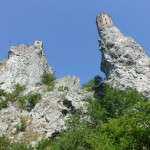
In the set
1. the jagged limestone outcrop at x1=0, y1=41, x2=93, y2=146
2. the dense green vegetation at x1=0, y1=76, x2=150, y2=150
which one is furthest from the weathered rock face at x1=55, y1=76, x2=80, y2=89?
the dense green vegetation at x1=0, y1=76, x2=150, y2=150

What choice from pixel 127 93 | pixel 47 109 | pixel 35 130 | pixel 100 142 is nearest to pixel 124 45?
pixel 127 93

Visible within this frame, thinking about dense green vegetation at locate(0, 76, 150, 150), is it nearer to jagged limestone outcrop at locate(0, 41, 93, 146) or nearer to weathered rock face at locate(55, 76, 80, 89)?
jagged limestone outcrop at locate(0, 41, 93, 146)

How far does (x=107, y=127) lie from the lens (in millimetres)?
20844

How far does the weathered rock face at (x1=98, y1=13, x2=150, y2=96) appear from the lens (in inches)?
1272

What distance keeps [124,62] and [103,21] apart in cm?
1696

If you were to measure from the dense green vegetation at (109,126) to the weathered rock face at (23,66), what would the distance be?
10.5 m

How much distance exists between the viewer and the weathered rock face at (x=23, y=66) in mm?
39844

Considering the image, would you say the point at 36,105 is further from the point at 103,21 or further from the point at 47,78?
the point at 103,21

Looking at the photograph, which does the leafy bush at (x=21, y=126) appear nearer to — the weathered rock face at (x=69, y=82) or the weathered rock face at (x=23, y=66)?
the weathered rock face at (x=23, y=66)

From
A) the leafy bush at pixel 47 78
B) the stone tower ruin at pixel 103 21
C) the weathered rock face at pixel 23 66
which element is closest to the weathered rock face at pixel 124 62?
the stone tower ruin at pixel 103 21

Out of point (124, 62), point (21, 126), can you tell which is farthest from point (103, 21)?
point (21, 126)

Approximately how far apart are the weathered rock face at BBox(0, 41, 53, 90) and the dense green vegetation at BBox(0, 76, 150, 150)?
10.5 metres

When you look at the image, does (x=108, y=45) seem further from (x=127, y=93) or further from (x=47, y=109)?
(x=47, y=109)

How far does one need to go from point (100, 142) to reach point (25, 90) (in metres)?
21.4
